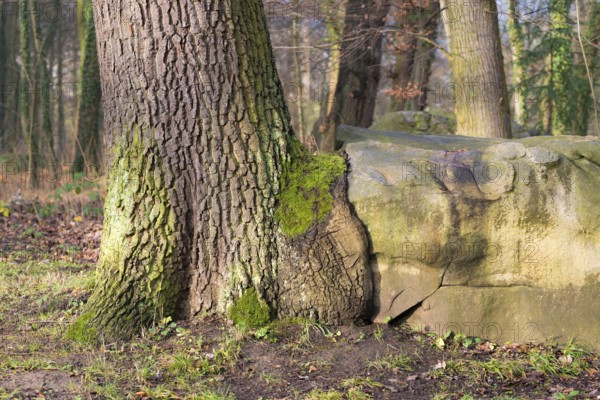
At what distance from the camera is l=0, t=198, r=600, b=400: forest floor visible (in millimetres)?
3703

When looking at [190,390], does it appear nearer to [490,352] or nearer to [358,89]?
[490,352]

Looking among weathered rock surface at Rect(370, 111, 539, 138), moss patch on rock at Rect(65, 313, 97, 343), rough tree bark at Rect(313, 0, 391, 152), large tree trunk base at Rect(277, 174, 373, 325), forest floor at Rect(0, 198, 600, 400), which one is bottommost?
forest floor at Rect(0, 198, 600, 400)

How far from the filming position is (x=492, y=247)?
4.51 meters

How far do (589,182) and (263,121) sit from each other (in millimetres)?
2405

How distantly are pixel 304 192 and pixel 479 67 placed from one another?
393cm

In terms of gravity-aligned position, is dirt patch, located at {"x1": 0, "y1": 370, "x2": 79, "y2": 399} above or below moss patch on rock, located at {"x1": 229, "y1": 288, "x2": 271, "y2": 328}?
below

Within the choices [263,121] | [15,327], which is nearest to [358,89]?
[263,121]

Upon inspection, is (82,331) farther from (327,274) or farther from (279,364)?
(327,274)

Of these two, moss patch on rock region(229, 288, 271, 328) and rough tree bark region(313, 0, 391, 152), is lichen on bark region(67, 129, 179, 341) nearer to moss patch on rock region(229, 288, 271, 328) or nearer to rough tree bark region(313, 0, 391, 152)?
moss patch on rock region(229, 288, 271, 328)

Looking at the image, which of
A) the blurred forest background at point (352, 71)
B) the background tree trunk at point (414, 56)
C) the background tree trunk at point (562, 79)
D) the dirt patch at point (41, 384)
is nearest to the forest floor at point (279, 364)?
the dirt patch at point (41, 384)

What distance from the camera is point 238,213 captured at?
177 inches

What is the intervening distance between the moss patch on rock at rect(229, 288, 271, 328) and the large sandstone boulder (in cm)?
82

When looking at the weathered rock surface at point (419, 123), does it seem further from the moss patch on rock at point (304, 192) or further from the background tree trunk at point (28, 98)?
the moss patch on rock at point (304, 192)

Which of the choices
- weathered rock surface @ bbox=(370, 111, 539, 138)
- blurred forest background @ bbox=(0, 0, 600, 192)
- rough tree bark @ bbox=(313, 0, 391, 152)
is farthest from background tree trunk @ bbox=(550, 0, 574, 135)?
rough tree bark @ bbox=(313, 0, 391, 152)
